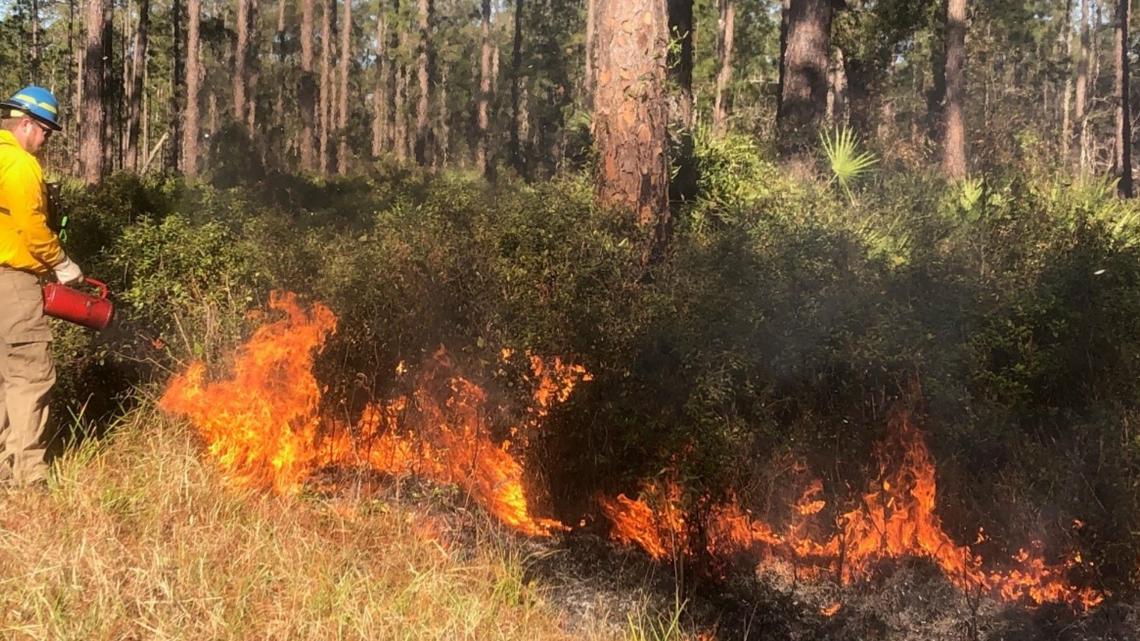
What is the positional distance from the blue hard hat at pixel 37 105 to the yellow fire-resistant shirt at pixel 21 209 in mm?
142

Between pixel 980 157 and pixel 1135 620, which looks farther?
pixel 980 157

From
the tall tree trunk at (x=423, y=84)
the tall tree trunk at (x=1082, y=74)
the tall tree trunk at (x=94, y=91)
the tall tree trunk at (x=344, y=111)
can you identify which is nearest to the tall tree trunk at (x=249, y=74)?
the tall tree trunk at (x=344, y=111)

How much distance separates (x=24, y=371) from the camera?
4.22 metres

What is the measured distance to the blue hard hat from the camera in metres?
4.23

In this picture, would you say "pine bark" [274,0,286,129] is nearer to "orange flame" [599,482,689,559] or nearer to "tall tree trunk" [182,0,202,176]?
"tall tree trunk" [182,0,202,176]

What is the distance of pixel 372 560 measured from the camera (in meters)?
3.89

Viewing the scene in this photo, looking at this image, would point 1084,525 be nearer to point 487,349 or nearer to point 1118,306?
point 1118,306

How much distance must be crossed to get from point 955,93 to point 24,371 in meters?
16.0

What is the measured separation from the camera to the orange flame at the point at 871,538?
15.4ft

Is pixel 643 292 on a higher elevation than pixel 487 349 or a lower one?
higher

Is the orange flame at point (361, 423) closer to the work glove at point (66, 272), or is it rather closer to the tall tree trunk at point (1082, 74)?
the work glove at point (66, 272)

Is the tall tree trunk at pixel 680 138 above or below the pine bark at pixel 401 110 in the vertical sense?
below

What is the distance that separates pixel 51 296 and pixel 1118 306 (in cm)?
620

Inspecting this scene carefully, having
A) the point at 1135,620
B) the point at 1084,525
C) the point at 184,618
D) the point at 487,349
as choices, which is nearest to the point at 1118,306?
the point at 1084,525
